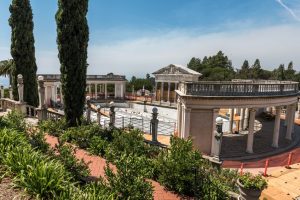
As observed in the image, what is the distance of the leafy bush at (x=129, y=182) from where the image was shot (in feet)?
22.9

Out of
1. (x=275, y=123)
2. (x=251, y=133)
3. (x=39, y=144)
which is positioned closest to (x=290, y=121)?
(x=275, y=123)

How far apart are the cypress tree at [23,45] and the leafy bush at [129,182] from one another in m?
18.7

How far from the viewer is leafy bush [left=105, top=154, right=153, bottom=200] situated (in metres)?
6.98

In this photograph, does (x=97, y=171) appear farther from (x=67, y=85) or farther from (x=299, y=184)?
(x=299, y=184)

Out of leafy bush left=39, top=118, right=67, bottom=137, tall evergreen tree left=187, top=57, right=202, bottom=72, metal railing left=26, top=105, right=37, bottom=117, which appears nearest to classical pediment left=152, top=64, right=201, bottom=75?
metal railing left=26, top=105, right=37, bottom=117

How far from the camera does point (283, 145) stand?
21500mm

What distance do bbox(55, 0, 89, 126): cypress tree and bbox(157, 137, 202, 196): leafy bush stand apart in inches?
328

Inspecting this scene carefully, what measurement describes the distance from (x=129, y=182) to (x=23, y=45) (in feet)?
64.8

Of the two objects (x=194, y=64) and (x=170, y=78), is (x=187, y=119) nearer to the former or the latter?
(x=170, y=78)

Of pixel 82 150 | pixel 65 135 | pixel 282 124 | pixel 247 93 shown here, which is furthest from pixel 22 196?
pixel 282 124

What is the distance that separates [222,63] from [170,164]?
10364 centimetres

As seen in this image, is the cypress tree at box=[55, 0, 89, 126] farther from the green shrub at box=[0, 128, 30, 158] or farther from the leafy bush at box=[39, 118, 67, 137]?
the green shrub at box=[0, 128, 30, 158]

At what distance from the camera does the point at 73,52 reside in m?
15.5

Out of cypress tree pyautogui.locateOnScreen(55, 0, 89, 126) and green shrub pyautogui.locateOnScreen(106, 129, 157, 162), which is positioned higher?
cypress tree pyautogui.locateOnScreen(55, 0, 89, 126)
